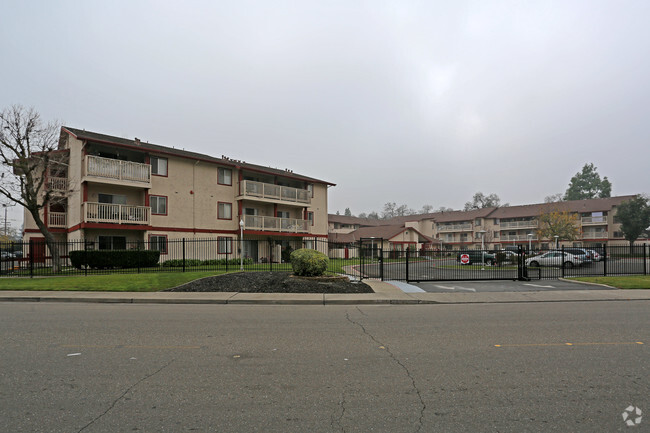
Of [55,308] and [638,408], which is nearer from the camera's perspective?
[638,408]

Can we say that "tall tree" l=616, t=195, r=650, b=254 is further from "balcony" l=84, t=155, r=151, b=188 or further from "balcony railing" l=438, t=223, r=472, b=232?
"balcony" l=84, t=155, r=151, b=188

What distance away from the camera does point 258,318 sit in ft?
30.8

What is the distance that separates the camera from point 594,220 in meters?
59.5

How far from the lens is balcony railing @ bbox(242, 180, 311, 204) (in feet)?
105

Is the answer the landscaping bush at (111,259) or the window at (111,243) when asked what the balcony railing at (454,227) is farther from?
the window at (111,243)

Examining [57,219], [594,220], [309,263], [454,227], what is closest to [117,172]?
[57,219]

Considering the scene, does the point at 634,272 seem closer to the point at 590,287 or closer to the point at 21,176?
the point at 590,287

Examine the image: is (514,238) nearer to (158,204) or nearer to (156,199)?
(158,204)

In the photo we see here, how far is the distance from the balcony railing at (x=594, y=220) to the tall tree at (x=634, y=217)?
7982mm

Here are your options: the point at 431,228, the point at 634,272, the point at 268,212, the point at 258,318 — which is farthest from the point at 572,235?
the point at 258,318

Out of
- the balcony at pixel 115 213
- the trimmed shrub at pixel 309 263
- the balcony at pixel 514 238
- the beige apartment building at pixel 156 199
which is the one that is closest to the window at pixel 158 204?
the beige apartment building at pixel 156 199

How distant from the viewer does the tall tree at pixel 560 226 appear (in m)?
54.4

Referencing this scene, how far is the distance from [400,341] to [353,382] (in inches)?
93.5

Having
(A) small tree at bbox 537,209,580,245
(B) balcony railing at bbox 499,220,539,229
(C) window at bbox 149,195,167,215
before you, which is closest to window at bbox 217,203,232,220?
(C) window at bbox 149,195,167,215
